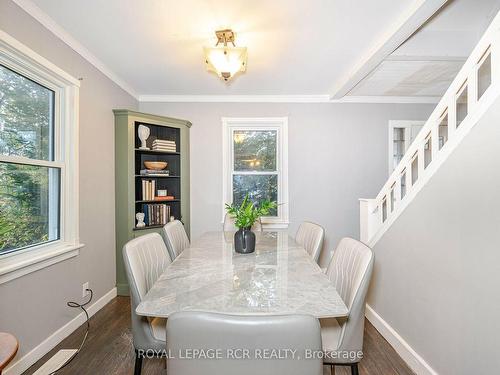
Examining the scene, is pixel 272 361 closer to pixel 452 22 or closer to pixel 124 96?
pixel 452 22

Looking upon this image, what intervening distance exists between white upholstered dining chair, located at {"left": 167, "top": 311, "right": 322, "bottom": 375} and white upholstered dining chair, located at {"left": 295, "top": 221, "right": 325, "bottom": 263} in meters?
1.29

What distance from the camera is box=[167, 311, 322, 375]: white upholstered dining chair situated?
0.68 m

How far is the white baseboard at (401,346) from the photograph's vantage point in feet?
5.58

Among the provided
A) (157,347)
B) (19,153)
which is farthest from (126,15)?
(157,347)

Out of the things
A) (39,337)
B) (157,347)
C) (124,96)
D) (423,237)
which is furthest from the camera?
(124,96)

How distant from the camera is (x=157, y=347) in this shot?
4.36 ft

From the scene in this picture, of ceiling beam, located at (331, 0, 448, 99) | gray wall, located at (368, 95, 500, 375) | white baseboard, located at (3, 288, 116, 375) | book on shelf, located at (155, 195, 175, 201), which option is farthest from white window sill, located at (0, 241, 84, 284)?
ceiling beam, located at (331, 0, 448, 99)

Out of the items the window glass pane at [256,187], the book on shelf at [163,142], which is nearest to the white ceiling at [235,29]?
the book on shelf at [163,142]

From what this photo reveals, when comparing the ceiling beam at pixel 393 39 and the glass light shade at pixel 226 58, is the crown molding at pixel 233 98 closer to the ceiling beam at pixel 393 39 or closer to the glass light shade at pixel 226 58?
the ceiling beam at pixel 393 39

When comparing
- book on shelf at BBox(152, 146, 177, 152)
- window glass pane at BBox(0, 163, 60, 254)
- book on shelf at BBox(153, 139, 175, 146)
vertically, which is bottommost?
window glass pane at BBox(0, 163, 60, 254)

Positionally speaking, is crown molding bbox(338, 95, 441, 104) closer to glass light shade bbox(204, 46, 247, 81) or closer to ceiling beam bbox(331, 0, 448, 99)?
ceiling beam bbox(331, 0, 448, 99)

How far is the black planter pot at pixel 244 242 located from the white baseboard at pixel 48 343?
1.59m

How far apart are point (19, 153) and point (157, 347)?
163cm

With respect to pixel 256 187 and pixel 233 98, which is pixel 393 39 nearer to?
pixel 233 98
